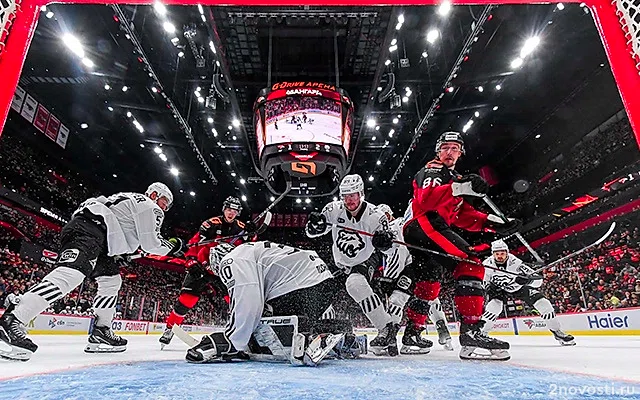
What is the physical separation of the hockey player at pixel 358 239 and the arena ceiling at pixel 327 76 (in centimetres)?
481

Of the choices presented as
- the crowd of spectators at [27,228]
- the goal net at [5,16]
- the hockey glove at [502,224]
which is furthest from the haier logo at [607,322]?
the crowd of spectators at [27,228]

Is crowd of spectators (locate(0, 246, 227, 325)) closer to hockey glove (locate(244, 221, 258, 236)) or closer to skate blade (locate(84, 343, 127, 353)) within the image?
hockey glove (locate(244, 221, 258, 236))

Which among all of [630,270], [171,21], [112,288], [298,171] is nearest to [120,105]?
[171,21]

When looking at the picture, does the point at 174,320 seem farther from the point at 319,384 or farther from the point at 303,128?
the point at 303,128

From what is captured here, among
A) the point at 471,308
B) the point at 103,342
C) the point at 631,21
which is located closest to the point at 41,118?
the point at 103,342

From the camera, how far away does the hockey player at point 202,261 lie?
400 cm

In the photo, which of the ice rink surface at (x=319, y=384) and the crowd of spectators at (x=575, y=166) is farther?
the crowd of spectators at (x=575, y=166)

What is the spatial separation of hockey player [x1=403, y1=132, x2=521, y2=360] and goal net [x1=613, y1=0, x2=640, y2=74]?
135 cm

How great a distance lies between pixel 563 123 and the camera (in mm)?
12023

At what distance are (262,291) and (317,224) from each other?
1117mm

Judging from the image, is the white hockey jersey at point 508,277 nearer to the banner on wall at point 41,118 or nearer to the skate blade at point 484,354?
the skate blade at point 484,354

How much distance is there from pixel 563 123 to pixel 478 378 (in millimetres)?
12746

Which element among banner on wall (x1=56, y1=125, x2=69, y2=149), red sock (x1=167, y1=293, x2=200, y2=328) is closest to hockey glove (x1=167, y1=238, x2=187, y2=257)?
red sock (x1=167, y1=293, x2=200, y2=328)

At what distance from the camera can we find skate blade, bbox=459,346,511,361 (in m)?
2.34
